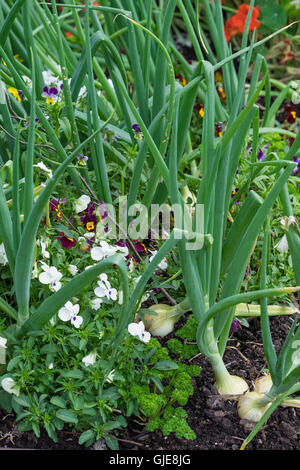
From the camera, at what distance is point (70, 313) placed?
134 cm

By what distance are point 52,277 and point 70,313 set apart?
89 millimetres

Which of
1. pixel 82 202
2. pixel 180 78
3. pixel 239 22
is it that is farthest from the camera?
pixel 239 22

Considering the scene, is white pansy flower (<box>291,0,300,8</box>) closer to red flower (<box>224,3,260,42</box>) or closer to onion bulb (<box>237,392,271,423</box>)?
red flower (<box>224,3,260,42</box>)

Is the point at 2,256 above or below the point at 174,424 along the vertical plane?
above

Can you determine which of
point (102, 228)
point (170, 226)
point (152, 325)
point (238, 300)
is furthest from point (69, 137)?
point (238, 300)

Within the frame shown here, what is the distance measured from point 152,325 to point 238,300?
0.43 meters

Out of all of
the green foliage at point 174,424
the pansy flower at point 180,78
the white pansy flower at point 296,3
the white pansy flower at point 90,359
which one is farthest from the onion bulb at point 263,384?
the white pansy flower at point 296,3

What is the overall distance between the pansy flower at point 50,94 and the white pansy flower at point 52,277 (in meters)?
0.48

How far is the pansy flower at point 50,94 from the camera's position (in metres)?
1.61

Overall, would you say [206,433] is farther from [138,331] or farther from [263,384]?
[138,331]

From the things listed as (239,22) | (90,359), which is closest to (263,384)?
(90,359)

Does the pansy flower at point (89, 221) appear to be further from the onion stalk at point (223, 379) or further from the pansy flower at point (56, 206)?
the onion stalk at point (223, 379)

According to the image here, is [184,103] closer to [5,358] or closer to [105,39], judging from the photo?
[105,39]

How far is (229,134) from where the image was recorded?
128cm
